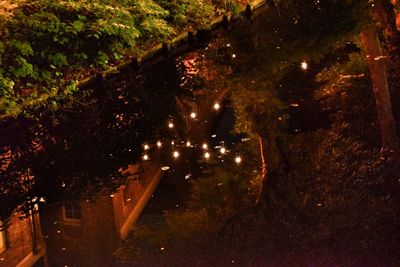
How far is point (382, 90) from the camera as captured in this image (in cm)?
921

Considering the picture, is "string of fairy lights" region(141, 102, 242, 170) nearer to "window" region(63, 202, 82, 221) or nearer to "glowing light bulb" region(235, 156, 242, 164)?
"glowing light bulb" region(235, 156, 242, 164)

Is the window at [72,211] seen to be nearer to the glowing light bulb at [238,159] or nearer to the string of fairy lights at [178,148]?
the string of fairy lights at [178,148]

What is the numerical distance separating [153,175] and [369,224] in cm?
581

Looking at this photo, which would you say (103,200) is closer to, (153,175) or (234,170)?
(153,175)

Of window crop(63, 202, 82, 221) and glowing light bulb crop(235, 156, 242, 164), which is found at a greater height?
glowing light bulb crop(235, 156, 242, 164)

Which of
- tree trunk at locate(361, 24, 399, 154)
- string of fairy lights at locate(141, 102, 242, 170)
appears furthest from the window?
tree trunk at locate(361, 24, 399, 154)

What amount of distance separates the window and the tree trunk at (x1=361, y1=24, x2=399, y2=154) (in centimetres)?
653

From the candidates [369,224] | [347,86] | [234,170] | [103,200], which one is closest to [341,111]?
[347,86]

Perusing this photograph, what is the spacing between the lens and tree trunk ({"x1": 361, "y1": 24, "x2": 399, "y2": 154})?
9.20 meters

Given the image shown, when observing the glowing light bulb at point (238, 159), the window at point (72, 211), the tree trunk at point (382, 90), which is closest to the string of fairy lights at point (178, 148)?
Result: the glowing light bulb at point (238, 159)

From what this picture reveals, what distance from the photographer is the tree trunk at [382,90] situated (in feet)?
30.2

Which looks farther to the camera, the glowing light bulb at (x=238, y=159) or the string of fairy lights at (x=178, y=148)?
the string of fairy lights at (x=178, y=148)

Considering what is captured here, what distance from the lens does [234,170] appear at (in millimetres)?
10164

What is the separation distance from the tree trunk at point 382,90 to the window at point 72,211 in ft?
21.4
